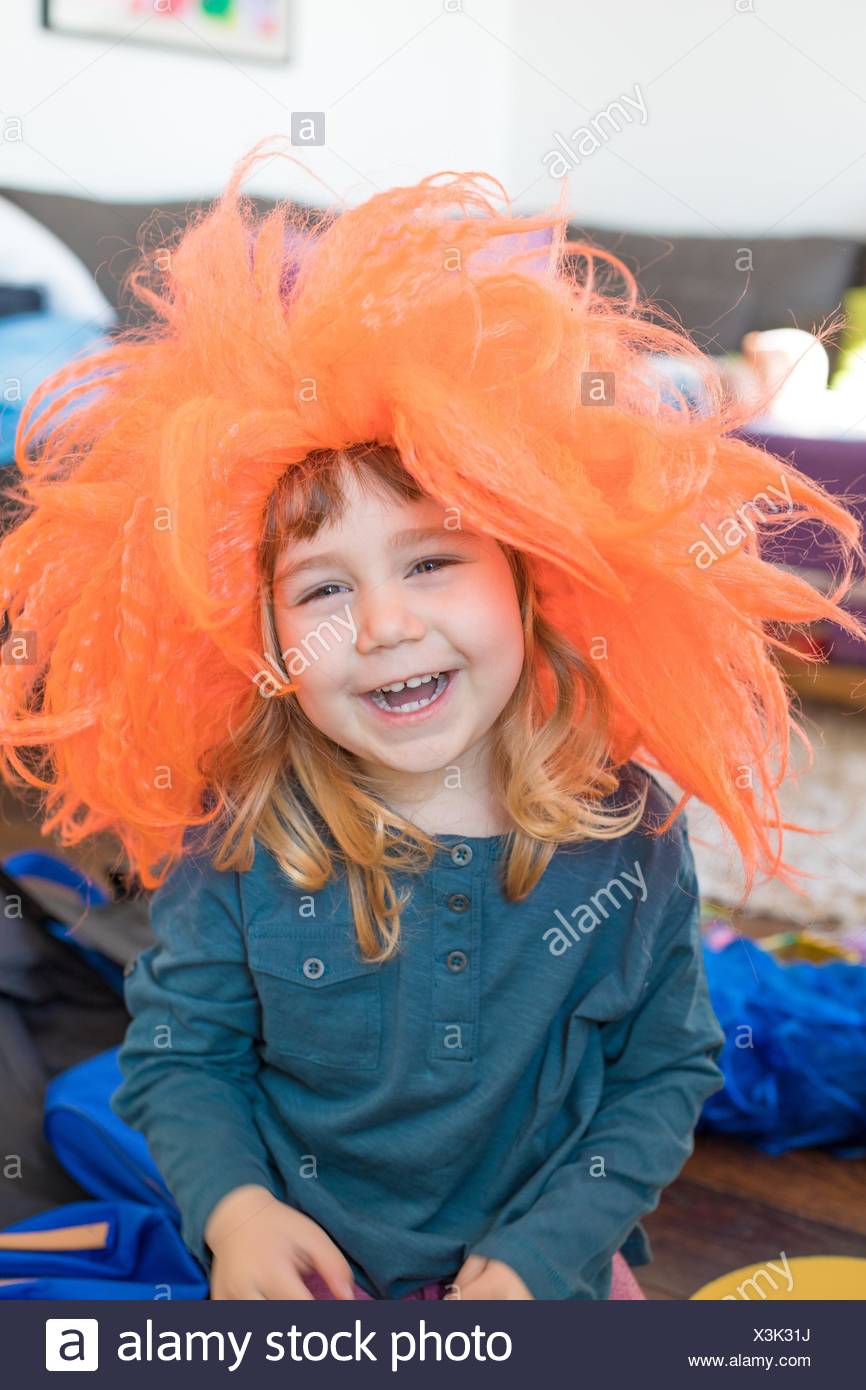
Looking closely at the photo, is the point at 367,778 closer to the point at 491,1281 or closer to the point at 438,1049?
the point at 438,1049

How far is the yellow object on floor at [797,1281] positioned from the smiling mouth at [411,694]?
57 cm

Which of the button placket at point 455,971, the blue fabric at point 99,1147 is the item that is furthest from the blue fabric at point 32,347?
the button placket at point 455,971

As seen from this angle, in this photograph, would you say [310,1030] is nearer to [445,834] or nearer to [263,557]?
[445,834]

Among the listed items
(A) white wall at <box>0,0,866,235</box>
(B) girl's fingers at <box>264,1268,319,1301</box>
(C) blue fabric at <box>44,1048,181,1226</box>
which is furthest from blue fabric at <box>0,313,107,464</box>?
(B) girl's fingers at <box>264,1268,319,1301</box>

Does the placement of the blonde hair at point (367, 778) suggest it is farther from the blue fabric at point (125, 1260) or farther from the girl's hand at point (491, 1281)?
the blue fabric at point (125, 1260)

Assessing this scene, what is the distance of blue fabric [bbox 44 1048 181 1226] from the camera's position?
110 cm

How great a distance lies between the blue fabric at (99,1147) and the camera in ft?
3.61

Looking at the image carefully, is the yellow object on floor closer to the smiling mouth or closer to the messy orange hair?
the messy orange hair

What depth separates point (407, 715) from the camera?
0.82 m

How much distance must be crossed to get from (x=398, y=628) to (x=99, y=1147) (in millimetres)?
604

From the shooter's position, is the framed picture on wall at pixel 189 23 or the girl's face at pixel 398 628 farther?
the framed picture on wall at pixel 189 23

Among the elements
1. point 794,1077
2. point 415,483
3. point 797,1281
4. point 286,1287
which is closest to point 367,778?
point 415,483
